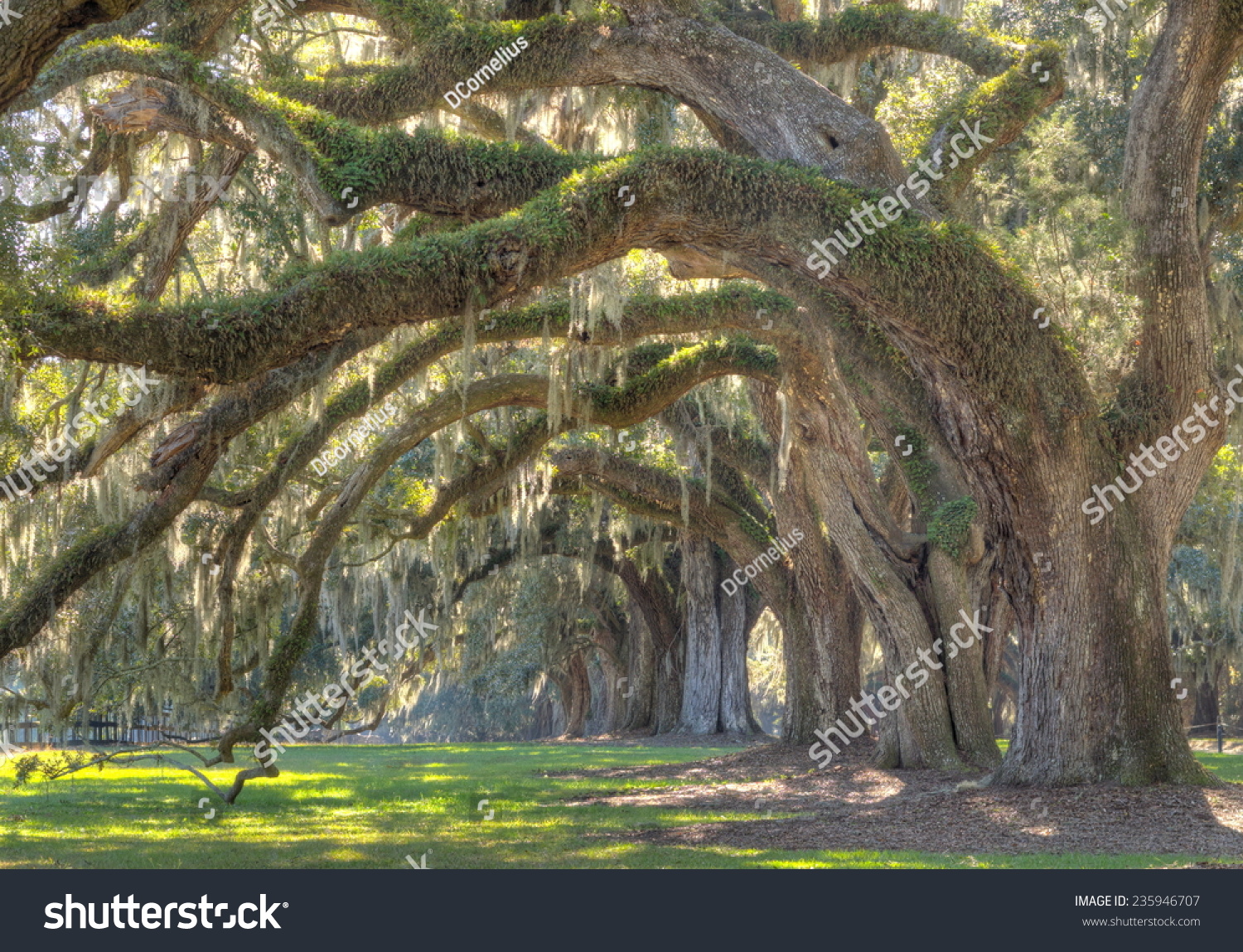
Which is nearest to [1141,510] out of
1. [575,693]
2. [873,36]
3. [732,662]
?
[873,36]

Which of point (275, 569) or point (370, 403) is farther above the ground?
point (370, 403)

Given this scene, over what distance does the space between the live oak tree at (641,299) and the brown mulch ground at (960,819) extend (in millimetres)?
559

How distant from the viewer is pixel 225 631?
1086cm

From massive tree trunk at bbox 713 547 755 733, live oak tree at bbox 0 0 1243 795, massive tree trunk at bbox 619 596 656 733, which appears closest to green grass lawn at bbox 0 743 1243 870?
live oak tree at bbox 0 0 1243 795

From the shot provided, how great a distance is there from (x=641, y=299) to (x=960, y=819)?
562cm

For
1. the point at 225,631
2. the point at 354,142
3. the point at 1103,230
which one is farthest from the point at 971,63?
the point at 225,631

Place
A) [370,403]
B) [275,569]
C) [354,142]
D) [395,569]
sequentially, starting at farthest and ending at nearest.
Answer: [395,569] → [275,569] → [370,403] → [354,142]

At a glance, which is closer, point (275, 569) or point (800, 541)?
point (275, 569)

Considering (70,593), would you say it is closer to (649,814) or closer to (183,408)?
(183,408)

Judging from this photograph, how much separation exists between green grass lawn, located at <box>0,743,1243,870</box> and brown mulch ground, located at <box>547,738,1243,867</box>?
42 cm

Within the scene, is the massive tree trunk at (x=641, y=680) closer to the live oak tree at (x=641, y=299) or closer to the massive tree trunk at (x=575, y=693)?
the massive tree trunk at (x=575, y=693)

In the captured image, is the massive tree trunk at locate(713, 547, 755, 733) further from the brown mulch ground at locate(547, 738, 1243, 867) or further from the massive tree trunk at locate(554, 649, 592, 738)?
the brown mulch ground at locate(547, 738, 1243, 867)

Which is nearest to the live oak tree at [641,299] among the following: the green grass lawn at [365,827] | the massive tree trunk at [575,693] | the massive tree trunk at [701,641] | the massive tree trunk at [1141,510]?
the massive tree trunk at [1141,510]

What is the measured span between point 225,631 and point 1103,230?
343 inches
